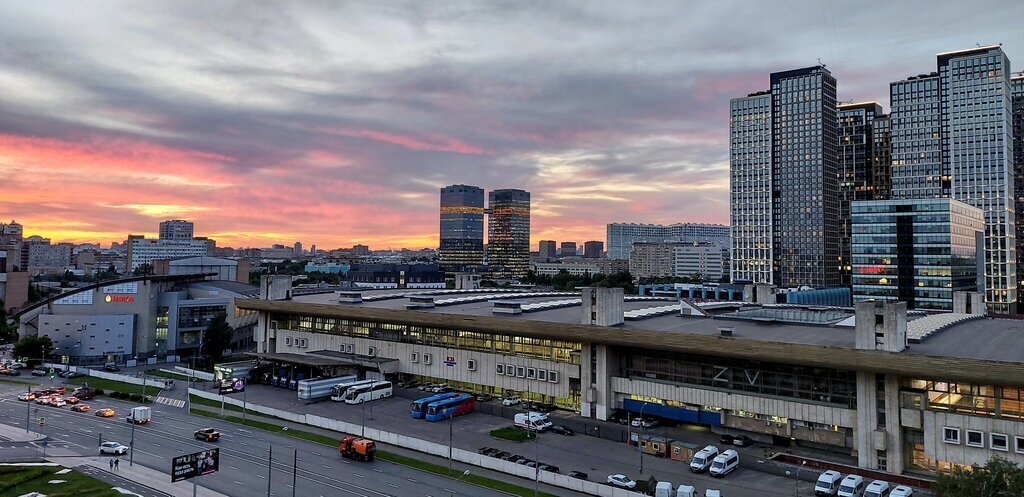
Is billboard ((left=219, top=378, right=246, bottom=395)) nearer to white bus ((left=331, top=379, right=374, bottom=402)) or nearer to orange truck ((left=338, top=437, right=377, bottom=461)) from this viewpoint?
white bus ((left=331, top=379, right=374, bottom=402))

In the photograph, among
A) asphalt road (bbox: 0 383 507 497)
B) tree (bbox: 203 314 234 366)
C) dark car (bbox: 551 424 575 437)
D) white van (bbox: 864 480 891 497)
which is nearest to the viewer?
white van (bbox: 864 480 891 497)

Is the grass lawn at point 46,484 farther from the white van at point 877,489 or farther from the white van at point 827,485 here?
the white van at point 877,489

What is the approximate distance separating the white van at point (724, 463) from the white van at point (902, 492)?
11.9 m

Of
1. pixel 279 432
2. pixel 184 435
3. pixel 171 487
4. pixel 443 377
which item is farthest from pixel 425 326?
pixel 171 487

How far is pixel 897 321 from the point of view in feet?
175

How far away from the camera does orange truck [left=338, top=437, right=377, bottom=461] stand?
57.8 m

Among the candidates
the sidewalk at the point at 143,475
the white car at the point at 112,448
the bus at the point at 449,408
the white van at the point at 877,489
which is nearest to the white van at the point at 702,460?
the white van at the point at 877,489

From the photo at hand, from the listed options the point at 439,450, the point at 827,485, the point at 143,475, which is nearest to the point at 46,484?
the point at 143,475

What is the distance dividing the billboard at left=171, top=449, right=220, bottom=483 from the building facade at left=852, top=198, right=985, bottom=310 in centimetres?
15181

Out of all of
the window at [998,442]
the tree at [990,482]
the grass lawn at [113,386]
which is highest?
the tree at [990,482]

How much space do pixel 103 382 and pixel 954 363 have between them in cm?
10686

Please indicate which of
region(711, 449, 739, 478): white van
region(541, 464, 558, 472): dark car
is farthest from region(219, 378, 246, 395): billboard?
region(711, 449, 739, 478): white van

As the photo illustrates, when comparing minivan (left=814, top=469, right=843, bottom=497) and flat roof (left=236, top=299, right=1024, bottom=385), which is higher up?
flat roof (left=236, top=299, right=1024, bottom=385)

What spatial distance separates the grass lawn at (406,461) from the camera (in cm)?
5129
